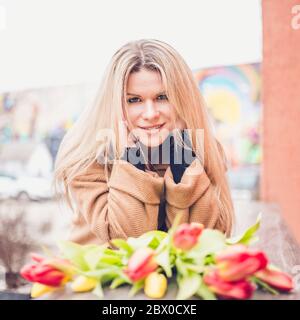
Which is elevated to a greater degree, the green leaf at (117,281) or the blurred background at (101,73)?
the blurred background at (101,73)

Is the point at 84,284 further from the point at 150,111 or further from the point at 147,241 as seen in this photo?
the point at 150,111

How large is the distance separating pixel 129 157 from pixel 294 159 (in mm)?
472

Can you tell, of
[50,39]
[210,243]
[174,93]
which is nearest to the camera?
[210,243]

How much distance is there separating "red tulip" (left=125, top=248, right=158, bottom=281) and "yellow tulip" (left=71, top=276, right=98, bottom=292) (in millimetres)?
76

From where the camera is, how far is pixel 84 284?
94 centimetres

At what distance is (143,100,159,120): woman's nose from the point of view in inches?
51.8

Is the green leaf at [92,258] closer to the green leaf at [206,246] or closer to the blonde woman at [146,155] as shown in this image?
the green leaf at [206,246]

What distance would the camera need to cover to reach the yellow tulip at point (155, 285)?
917mm

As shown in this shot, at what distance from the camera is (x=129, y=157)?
1329 millimetres

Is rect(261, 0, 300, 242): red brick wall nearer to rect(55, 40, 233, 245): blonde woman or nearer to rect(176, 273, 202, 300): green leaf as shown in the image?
rect(55, 40, 233, 245): blonde woman

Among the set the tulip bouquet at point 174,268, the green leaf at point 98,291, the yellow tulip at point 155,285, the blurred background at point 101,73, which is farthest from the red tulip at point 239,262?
the blurred background at point 101,73

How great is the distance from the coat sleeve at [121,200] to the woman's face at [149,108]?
110 mm
